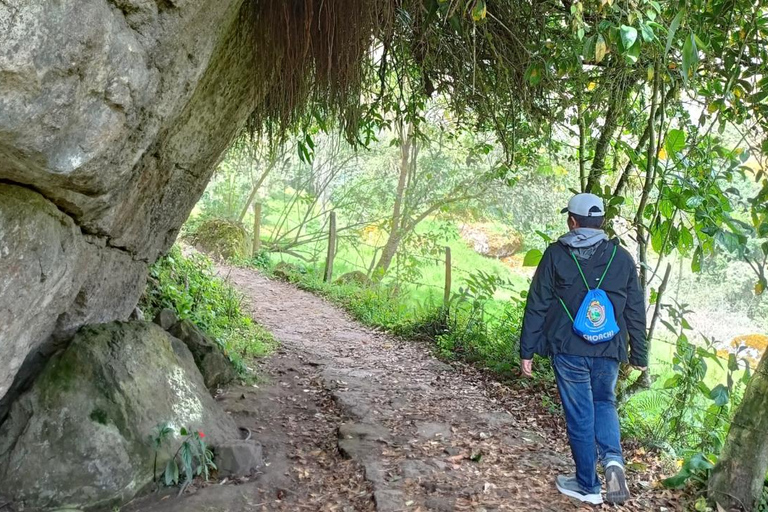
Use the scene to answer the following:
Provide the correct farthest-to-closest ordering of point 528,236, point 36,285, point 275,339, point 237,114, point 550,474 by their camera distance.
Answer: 1. point 528,236
2. point 275,339
3. point 237,114
4. point 550,474
5. point 36,285

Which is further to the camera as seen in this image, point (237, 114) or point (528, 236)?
point (528, 236)

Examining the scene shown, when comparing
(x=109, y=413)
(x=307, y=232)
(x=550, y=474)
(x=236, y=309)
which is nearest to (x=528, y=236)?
(x=307, y=232)

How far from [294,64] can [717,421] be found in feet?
12.8

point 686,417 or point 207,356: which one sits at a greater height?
point 686,417

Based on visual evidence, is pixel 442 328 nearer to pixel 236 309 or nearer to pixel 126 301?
pixel 236 309

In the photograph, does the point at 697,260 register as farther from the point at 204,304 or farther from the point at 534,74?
the point at 204,304

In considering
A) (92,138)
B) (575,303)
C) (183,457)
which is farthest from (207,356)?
(575,303)

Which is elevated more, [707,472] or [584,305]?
[584,305]

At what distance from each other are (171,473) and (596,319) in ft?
8.95

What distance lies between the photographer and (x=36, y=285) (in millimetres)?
3074

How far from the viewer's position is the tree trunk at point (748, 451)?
10.7 feet

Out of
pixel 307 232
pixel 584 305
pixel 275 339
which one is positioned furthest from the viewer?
pixel 307 232

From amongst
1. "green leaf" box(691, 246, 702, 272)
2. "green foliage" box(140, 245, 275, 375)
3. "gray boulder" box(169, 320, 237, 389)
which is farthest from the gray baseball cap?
"green foliage" box(140, 245, 275, 375)

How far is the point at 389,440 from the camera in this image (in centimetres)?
461
